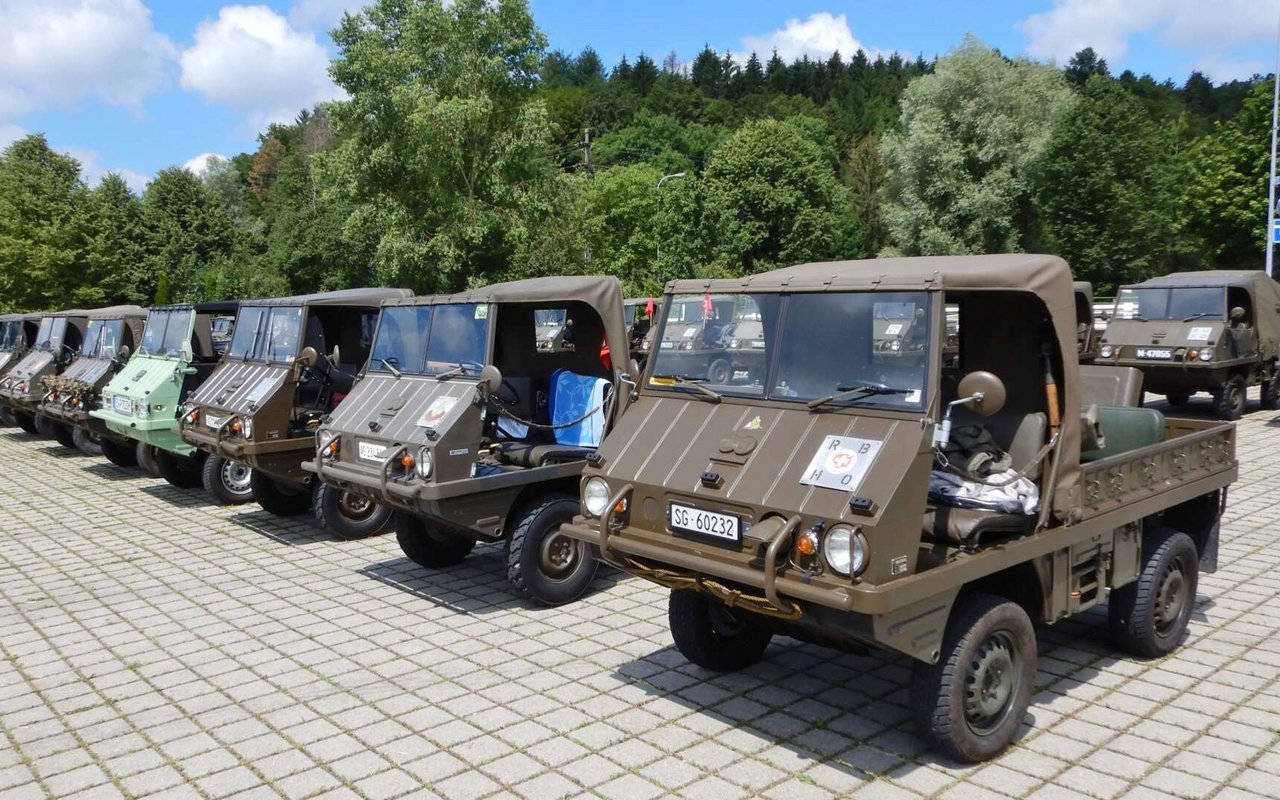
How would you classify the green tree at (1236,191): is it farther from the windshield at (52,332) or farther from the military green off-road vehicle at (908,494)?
the windshield at (52,332)

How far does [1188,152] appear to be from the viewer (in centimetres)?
5059

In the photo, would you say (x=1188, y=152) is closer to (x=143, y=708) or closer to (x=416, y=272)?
(x=416, y=272)

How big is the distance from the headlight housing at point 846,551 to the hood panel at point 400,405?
3763 millimetres

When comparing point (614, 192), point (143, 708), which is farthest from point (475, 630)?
point (614, 192)

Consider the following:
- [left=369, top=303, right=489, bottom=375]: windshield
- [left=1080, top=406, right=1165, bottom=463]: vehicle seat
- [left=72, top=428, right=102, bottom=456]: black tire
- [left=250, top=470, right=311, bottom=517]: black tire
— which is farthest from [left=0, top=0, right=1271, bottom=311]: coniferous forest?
[left=1080, top=406, right=1165, bottom=463]: vehicle seat

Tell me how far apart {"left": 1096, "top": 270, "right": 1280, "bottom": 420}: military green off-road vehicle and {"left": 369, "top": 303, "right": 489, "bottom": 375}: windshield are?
11.7m

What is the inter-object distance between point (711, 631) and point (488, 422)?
3211 millimetres

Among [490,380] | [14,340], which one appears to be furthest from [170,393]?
[14,340]

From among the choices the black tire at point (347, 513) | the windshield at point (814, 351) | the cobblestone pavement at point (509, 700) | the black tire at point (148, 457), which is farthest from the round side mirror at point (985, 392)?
the black tire at point (148, 457)

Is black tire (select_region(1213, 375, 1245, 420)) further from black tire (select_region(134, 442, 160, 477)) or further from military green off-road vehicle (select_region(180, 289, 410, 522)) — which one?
black tire (select_region(134, 442, 160, 477))

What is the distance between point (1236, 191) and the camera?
118 feet

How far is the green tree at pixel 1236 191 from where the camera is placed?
35250 mm

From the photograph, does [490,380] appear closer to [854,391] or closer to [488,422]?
[488,422]

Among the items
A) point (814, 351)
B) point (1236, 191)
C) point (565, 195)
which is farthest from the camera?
point (1236, 191)
